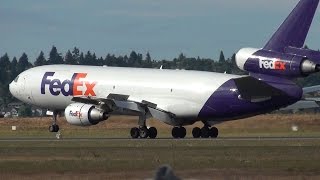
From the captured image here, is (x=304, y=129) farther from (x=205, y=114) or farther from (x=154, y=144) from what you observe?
(x=154, y=144)

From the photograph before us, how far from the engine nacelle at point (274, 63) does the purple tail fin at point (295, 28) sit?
2.74 feet

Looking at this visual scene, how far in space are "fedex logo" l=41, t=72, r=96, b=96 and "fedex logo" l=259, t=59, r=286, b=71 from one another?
43.5 feet

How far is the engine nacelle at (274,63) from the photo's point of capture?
70812mm

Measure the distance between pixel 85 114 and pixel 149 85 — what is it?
18.6 ft

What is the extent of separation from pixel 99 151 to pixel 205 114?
2210 cm

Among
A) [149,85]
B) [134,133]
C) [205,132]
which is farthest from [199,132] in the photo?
[149,85]

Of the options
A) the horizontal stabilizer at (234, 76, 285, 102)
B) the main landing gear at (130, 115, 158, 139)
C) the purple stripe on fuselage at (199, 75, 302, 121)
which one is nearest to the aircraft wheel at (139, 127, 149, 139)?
the main landing gear at (130, 115, 158, 139)

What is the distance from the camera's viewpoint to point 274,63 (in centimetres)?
7250

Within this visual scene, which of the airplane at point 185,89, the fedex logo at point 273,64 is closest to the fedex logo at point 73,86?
the airplane at point 185,89

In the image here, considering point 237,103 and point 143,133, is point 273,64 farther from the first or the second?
point 143,133

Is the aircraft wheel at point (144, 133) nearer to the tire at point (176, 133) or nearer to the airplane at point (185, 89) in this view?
the airplane at point (185, 89)

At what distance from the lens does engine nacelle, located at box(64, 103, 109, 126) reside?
7600 centimetres

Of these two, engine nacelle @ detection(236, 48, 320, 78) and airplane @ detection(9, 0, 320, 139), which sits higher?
engine nacelle @ detection(236, 48, 320, 78)

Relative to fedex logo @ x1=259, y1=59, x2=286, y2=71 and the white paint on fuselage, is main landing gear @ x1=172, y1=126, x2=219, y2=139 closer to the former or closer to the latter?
the white paint on fuselage
